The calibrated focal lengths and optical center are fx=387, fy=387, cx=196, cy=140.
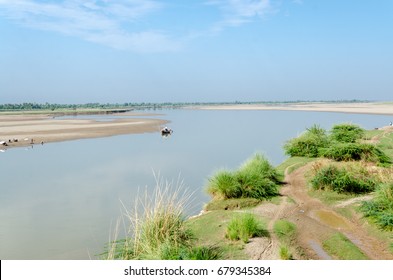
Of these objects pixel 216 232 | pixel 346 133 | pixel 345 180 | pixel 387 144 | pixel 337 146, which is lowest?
pixel 216 232

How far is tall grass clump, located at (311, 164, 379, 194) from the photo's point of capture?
32.7 feet

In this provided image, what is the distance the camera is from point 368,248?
6.64 meters

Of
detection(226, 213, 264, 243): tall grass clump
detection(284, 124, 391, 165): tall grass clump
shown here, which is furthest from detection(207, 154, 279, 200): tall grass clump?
detection(284, 124, 391, 165): tall grass clump

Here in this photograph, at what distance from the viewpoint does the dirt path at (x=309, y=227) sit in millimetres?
6426

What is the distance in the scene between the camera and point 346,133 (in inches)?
721

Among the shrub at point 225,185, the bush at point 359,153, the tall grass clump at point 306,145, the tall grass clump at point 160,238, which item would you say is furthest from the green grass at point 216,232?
the tall grass clump at point 306,145

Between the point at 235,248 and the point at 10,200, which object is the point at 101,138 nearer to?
the point at 10,200

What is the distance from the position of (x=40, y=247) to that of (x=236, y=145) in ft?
61.5

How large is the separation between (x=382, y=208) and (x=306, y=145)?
933 centimetres

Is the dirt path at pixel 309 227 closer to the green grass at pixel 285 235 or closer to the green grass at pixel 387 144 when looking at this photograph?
the green grass at pixel 285 235

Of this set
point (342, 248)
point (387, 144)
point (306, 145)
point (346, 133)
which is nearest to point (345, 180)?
point (342, 248)

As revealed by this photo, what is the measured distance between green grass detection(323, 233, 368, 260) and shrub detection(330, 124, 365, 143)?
452 inches

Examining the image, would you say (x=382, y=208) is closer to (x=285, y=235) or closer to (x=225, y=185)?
(x=285, y=235)

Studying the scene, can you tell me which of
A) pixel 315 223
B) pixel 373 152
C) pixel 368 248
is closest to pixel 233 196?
pixel 315 223
